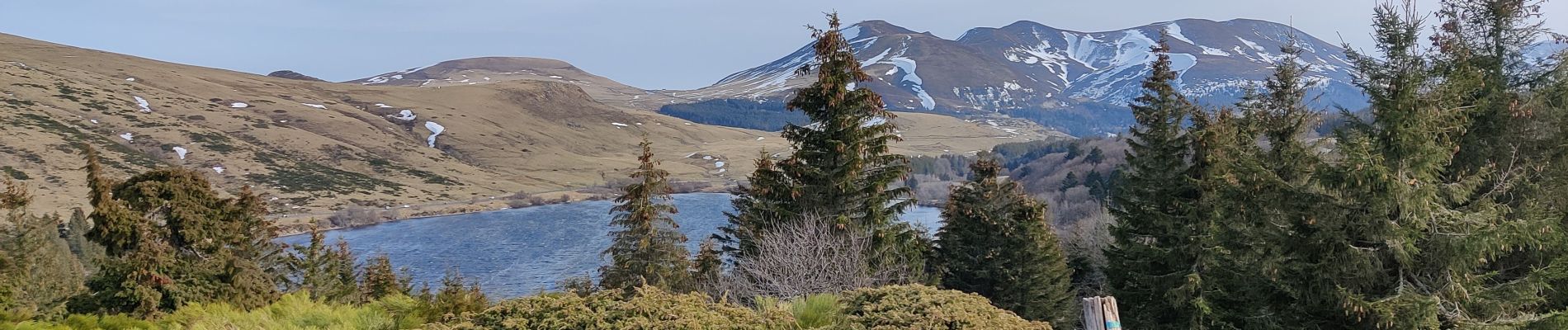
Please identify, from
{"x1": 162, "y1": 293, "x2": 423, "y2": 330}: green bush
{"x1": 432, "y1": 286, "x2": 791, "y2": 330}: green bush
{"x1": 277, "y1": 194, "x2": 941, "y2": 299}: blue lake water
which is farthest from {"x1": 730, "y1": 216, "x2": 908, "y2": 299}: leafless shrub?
{"x1": 277, "y1": 194, "x2": 941, "y2": 299}: blue lake water

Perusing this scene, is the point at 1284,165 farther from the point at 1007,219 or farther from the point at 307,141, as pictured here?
the point at 307,141

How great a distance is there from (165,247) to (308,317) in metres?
7.48

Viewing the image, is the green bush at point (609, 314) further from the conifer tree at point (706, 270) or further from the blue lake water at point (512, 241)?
the blue lake water at point (512, 241)

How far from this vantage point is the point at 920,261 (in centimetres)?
1894

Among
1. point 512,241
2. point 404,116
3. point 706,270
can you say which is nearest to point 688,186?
point 512,241

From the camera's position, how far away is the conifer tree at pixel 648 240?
2030 centimetres

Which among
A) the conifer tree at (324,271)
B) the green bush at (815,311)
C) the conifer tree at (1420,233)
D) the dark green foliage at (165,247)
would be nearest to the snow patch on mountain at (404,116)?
the conifer tree at (324,271)

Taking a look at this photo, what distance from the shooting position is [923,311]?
17.7 ft

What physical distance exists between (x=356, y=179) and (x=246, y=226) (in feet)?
431

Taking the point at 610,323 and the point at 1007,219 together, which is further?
the point at 1007,219

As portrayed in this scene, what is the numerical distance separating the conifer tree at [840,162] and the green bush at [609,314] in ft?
34.7

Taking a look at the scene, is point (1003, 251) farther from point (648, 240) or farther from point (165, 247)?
point (165, 247)

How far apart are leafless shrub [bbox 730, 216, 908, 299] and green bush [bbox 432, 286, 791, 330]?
9771 millimetres

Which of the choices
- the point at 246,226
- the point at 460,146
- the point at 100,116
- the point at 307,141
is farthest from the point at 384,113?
the point at 246,226
